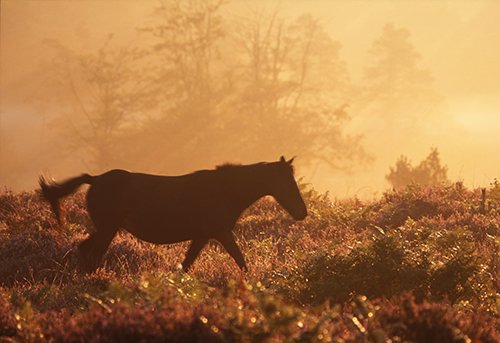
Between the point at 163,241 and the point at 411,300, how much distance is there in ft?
16.0

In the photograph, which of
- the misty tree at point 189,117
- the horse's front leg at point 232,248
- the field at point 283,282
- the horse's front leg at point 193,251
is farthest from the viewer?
the misty tree at point 189,117

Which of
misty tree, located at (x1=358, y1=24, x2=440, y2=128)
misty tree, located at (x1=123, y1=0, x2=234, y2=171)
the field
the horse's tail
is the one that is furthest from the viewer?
misty tree, located at (x1=358, y1=24, x2=440, y2=128)

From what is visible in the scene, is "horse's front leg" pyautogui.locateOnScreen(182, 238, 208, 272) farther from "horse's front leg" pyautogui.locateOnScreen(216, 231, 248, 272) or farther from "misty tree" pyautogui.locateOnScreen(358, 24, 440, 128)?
"misty tree" pyautogui.locateOnScreen(358, 24, 440, 128)

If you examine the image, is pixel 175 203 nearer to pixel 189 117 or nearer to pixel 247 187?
pixel 247 187

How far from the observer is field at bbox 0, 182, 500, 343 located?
435 cm

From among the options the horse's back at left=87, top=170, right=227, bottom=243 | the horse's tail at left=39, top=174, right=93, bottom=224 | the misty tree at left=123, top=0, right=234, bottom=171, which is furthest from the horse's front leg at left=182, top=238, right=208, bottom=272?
the misty tree at left=123, top=0, right=234, bottom=171

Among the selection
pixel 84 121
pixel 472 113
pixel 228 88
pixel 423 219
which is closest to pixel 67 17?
pixel 84 121

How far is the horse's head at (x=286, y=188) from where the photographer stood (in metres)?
9.53

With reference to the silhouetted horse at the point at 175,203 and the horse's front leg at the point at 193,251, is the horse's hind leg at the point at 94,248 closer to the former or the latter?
the silhouetted horse at the point at 175,203

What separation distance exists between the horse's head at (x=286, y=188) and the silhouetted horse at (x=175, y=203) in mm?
14

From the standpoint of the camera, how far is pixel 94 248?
9398 mm

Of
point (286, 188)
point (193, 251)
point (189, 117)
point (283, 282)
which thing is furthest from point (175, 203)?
point (189, 117)

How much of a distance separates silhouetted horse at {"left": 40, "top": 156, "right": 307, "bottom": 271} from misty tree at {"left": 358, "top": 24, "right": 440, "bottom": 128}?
58.2 m

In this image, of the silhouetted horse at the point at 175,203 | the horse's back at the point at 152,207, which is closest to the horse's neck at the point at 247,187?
the silhouetted horse at the point at 175,203
